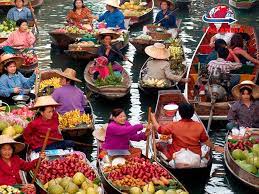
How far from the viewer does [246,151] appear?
359 inches

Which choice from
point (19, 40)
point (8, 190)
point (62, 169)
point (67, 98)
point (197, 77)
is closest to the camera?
point (8, 190)

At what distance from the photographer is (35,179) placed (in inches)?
314

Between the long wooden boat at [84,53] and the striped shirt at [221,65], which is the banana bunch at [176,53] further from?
the striped shirt at [221,65]

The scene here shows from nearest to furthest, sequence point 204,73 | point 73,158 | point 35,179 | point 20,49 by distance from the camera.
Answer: point 35,179
point 73,158
point 204,73
point 20,49

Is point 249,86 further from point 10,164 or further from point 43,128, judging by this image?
point 10,164

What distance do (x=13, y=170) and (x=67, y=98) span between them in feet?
9.69

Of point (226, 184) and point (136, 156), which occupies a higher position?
point (136, 156)

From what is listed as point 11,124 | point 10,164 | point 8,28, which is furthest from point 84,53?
point 10,164

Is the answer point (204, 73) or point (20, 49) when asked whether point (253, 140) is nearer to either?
point (204, 73)

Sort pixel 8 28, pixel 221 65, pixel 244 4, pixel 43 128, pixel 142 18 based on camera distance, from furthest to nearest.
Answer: pixel 244 4 < pixel 142 18 < pixel 8 28 < pixel 221 65 < pixel 43 128

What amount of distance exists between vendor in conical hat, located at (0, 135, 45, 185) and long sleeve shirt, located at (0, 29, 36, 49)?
6688mm

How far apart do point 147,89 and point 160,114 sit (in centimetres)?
151

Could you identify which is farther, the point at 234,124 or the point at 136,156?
the point at 234,124

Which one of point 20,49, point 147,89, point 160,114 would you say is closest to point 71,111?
point 160,114
